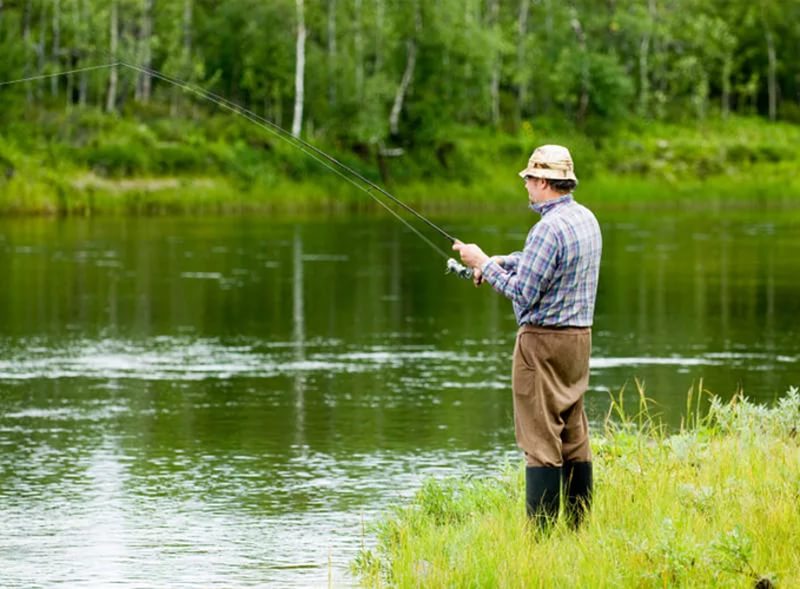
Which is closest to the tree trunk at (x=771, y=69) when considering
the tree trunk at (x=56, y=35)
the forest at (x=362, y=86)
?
the forest at (x=362, y=86)

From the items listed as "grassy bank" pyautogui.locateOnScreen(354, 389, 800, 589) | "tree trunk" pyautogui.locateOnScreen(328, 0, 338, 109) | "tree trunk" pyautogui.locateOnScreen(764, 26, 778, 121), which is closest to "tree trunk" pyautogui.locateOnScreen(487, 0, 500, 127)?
"tree trunk" pyautogui.locateOnScreen(328, 0, 338, 109)

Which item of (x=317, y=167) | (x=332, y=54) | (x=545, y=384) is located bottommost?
(x=545, y=384)

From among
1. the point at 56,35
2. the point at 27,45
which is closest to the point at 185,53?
the point at 56,35

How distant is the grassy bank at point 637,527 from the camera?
730 cm

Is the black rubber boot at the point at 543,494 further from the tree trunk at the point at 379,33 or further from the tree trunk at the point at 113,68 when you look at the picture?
the tree trunk at the point at 379,33

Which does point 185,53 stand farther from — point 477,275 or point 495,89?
point 477,275

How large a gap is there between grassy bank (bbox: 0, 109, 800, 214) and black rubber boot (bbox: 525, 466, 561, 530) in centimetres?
4068

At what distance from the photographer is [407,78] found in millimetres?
60875

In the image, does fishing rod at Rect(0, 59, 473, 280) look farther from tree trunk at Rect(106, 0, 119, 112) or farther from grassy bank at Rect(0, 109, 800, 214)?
tree trunk at Rect(106, 0, 119, 112)

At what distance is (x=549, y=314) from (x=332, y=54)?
5249 cm

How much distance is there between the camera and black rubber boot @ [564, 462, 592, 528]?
8398 millimetres

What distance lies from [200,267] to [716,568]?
2381 cm

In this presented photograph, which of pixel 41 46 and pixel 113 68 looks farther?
pixel 113 68

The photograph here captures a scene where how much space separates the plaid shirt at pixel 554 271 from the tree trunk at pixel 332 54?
5128 centimetres
